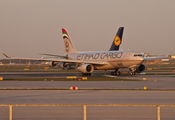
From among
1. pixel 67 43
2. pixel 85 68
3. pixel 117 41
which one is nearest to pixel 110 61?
pixel 85 68

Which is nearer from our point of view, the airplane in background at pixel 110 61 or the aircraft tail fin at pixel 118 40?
the airplane in background at pixel 110 61

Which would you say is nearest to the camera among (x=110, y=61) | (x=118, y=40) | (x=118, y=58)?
(x=118, y=58)

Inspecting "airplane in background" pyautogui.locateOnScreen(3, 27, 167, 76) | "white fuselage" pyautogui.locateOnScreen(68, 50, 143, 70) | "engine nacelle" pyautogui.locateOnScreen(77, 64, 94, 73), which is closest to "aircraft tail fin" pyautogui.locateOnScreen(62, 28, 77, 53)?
"airplane in background" pyautogui.locateOnScreen(3, 27, 167, 76)

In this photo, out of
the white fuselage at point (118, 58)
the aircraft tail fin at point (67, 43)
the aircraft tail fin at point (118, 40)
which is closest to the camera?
the white fuselage at point (118, 58)

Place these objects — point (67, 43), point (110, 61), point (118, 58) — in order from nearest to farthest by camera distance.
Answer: point (118, 58), point (110, 61), point (67, 43)

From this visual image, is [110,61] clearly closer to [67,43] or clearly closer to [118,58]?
[118,58]

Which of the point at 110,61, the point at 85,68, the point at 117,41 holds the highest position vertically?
the point at 117,41

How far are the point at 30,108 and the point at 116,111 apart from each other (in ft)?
13.5

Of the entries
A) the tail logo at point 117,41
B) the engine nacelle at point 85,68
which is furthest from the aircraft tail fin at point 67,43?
the engine nacelle at point 85,68

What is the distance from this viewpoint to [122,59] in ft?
178

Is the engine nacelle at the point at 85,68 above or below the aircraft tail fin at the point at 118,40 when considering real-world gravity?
below

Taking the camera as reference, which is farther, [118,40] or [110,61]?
[118,40]

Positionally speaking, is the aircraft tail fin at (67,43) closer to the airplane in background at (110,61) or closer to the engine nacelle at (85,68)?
the airplane in background at (110,61)

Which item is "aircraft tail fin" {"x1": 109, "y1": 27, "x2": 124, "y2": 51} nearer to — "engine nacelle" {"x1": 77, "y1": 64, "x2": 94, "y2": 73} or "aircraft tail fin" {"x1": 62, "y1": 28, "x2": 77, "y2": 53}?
"aircraft tail fin" {"x1": 62, "y1": 28, "x2": 77, "y2": 53}
